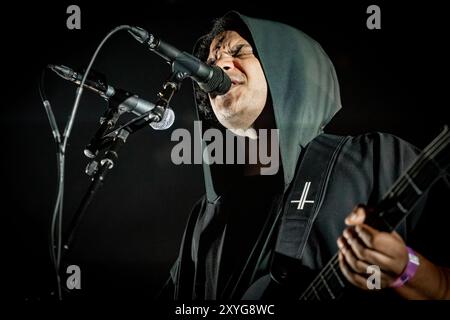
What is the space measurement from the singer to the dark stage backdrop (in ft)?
0.31

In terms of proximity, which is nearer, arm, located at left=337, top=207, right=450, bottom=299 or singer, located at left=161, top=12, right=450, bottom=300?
arm, located at left=337, top=207, right=450, bottom=299

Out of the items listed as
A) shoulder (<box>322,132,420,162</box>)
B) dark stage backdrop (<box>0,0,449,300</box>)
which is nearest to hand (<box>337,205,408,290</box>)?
shoulder (<box>322,132,420,162</box>)

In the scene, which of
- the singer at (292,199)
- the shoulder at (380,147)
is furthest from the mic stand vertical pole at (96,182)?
the shoulder at (380,147)

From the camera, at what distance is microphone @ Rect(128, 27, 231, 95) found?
45.6 inches

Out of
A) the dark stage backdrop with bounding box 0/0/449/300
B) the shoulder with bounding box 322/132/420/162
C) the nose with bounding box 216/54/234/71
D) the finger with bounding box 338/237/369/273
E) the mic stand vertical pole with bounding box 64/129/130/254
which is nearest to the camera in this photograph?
the mic stand vertical pole with bounding box 64/129/130/254

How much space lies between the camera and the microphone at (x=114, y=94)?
1.17 meters

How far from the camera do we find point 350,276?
1213 millimetres

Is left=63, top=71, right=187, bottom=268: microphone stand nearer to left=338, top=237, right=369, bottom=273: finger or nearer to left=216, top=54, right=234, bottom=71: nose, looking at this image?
left=216, top=54, right=234, bottom=71: nose

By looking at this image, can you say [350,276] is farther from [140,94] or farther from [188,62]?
[140,94]

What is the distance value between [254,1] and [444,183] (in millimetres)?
1245

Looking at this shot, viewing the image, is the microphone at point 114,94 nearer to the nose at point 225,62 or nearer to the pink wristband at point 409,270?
the nose at point 225,62

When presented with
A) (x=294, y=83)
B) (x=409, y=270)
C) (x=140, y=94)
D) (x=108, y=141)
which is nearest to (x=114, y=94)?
(x=108, y=141)

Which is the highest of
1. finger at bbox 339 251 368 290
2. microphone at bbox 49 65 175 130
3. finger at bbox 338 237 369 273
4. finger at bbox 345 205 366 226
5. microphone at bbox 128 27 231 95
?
microphone at bbox 128 27 231 95
